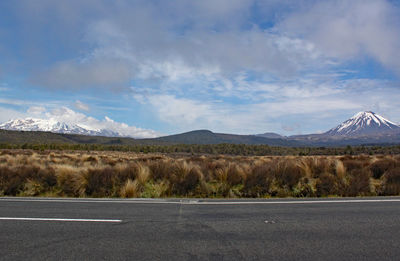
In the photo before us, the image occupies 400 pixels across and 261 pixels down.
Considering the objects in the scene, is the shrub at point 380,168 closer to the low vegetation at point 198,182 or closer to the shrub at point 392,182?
the low vegetation at point 198,182

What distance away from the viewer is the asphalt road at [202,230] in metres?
4.96

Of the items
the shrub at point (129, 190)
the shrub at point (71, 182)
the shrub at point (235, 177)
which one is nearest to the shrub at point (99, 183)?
the shrub at point (71, 182)

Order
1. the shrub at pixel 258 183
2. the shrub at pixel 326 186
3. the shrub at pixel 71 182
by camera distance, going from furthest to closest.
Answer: the shrub at pixel 71 182, the shrub at pixel 258 183, the shrub at pixel 326 186

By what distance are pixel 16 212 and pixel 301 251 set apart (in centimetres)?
702

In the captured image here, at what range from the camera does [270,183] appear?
11750 mm

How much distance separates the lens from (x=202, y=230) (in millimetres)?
6289

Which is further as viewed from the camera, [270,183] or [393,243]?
[270,183]

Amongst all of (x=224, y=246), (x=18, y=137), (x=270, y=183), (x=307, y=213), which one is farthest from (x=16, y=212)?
(x=18, y=137)

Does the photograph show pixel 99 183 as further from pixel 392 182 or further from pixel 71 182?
pixel 392 182

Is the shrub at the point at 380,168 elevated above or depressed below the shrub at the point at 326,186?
above

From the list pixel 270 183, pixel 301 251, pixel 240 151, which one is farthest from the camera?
pixel 240 151

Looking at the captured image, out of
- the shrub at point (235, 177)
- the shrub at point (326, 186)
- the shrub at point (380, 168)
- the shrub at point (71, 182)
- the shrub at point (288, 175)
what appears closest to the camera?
the shrub at point (326, 186)

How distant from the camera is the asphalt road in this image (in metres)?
4.96

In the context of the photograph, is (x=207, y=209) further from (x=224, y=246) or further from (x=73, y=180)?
(x=73, y=180)
